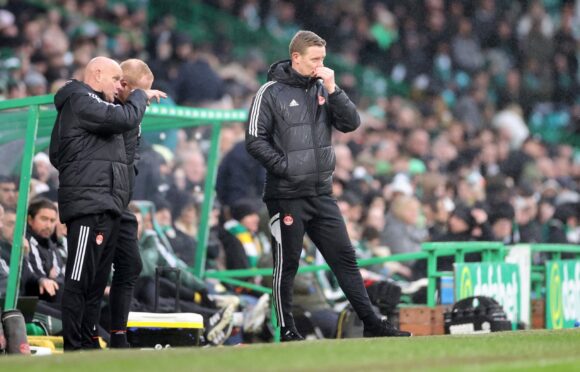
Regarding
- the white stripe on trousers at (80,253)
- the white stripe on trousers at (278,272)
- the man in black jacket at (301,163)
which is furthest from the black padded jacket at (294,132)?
the white stripe on trousers at (80,253)

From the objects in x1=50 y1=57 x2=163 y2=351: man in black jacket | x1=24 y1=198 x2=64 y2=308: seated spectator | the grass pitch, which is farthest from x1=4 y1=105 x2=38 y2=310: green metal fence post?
the grass pitch

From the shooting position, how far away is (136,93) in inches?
382

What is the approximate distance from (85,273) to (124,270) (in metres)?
0.51

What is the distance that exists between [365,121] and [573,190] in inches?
134

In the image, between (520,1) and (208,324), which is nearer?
(208,324)

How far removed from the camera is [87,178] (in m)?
9.47

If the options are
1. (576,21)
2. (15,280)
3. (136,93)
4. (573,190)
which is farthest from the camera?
(576,21)

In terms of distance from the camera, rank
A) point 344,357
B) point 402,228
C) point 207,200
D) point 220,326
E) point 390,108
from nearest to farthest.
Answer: point 344,357, point 220,326, point 207,200, point 402,228, point 390,108

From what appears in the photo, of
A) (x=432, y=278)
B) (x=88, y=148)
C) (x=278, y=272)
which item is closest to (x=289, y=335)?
(x=278, y=272)

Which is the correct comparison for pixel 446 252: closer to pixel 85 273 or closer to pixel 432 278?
pixel 432 278

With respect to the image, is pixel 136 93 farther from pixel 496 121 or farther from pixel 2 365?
pixel 496 121

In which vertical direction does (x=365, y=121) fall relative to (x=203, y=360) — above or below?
above

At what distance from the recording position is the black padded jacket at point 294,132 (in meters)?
10.1

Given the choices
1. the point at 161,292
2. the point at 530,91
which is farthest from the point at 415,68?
the point at 161,292
